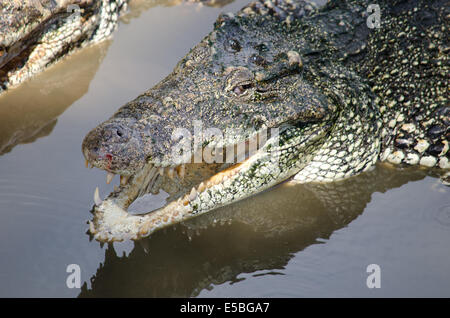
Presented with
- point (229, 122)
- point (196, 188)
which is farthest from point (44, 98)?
point (229, 122)

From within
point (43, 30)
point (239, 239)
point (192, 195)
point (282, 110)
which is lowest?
point (239, 239)

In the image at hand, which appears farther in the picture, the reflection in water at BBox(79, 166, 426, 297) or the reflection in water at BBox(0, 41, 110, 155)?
the reflection in water at BBox(0, 41, 110, 155)

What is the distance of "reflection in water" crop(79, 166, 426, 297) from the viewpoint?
3283mm

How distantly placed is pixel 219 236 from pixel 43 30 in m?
2.71

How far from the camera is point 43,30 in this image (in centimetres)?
486

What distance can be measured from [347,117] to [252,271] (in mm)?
1406

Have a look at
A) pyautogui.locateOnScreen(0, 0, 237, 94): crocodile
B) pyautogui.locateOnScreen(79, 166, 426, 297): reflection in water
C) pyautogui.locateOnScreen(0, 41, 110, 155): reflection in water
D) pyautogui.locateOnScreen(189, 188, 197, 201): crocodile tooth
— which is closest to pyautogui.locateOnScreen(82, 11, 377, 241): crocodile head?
pyautogui.locateOnScreen(189, 188, 197, 201): crocodile tooth

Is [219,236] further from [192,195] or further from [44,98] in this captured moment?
[44,98]

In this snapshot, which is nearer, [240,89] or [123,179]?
[123,179]

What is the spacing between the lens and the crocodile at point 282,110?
3.23 meters

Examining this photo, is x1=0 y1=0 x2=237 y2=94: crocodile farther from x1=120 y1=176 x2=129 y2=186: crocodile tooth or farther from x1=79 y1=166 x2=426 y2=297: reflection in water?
x1=79 y1=166 x2=426 y2=297: reflection in water

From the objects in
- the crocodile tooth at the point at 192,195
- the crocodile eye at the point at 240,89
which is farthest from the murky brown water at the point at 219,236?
the crocodile eye at the point at 240,89
